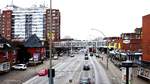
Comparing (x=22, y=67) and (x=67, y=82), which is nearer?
(x=67, y=82)

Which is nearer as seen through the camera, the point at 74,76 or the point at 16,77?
the point at 16,77

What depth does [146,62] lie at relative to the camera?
58.9 meters

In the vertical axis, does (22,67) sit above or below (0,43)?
below

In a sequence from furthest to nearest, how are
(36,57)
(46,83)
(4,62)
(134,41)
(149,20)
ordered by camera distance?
(134,41)
(36,57)
(4,62)
(149,20)
(46,83)

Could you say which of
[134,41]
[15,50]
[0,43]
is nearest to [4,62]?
[0,43]

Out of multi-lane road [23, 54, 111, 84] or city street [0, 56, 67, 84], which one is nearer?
city street [0, 56, 67, 84]

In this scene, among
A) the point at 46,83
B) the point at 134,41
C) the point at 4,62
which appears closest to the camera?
the point at 46,83

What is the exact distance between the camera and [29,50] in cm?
11388

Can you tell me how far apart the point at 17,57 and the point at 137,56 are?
2996 cm

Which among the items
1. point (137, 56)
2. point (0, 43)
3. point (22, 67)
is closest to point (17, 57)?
point (22, 67)

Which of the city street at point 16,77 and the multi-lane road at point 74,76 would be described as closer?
the city street at point 16,77

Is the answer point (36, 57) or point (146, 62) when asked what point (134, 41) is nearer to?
point (36, 57)

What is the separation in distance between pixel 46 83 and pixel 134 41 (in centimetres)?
6284

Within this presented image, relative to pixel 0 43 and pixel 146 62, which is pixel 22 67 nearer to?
pixel 0 43
